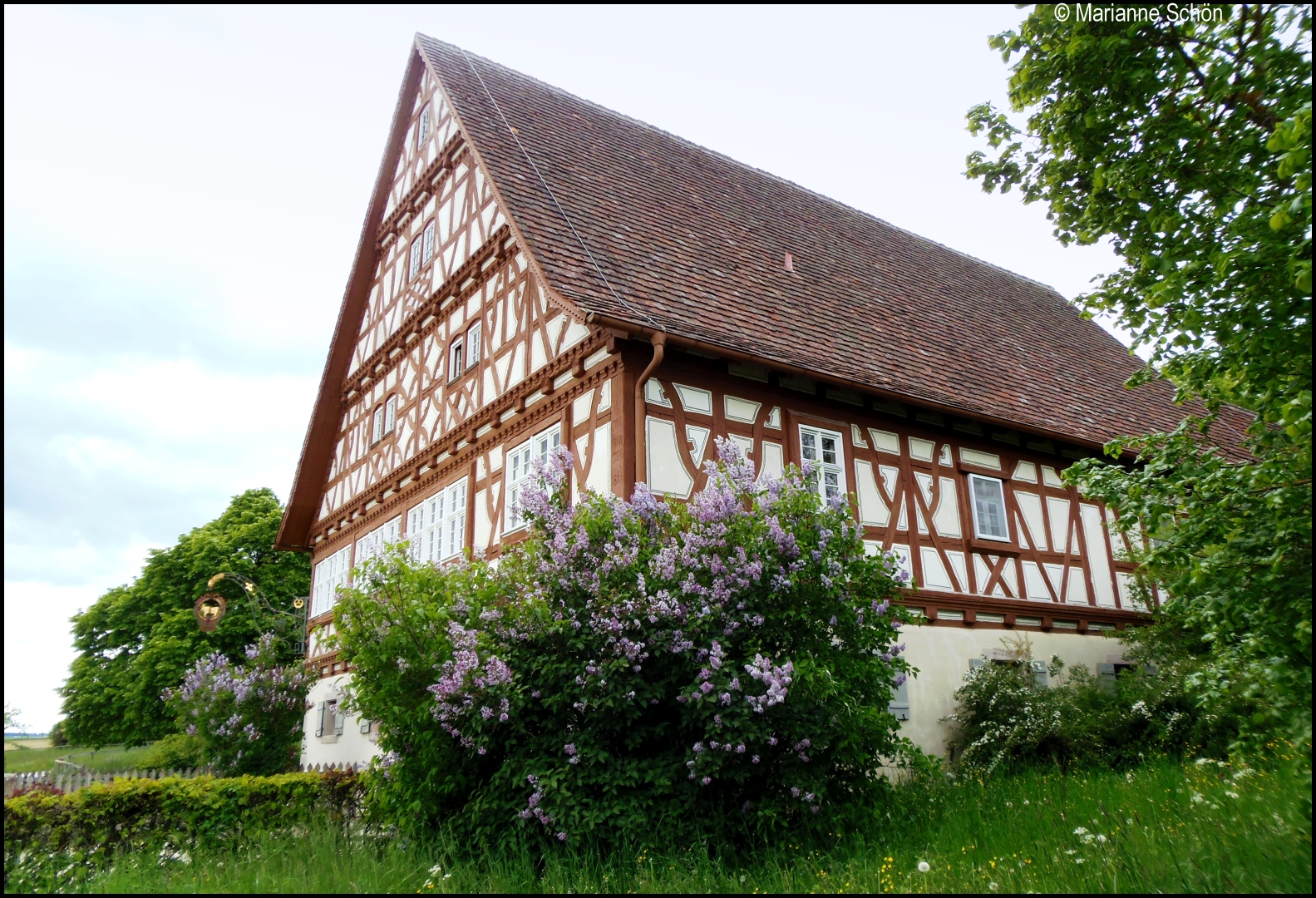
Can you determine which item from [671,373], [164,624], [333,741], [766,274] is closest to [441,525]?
[671,373]

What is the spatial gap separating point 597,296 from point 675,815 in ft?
20.6

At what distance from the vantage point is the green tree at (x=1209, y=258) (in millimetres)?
5871

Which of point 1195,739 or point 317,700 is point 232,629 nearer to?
point 317,700

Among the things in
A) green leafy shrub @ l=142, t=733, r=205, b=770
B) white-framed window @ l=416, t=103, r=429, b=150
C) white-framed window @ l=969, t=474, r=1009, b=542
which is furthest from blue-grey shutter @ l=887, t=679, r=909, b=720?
green leafy shrub @ l=142, t=733, r=205, b=770

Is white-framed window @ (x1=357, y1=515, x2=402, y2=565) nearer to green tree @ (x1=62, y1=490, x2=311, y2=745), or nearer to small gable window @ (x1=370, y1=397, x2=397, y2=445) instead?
small gable window @ (x1=370, y1=397, x2=397, y2=445)

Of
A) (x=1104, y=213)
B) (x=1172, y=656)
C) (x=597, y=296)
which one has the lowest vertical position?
(x=1172, y=656)

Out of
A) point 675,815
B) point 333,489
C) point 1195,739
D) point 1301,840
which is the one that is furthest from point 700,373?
point 333,489

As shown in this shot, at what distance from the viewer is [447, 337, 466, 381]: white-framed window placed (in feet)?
51.5

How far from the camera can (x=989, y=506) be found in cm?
1454

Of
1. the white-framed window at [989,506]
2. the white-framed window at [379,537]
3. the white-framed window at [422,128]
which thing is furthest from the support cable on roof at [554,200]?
the white-framed window at [379,537]

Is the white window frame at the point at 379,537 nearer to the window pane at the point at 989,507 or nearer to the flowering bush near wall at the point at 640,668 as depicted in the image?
the flowering bush near wall at the point at 640,668

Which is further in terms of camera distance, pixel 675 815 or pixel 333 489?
pixel 333 489

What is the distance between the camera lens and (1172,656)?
1257cm

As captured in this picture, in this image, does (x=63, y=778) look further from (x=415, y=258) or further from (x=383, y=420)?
(x=415, y=258)
